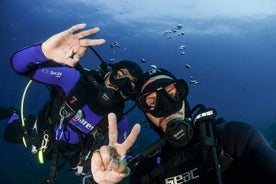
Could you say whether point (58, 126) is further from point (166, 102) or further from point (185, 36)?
point (185, 36)

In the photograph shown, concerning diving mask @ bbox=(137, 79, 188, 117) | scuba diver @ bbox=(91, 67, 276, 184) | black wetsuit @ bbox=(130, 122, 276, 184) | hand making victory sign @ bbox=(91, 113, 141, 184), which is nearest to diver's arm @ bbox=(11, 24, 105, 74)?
diving mask @ bbox=(137, 79, 188, 117)

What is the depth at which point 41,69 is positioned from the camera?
5.45 meters

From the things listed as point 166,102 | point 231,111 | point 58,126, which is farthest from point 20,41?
point 231,111

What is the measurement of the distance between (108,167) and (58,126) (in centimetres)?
326

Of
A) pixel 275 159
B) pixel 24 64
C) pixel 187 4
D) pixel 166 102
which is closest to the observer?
pixel 275 159

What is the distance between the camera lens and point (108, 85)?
5.48 m

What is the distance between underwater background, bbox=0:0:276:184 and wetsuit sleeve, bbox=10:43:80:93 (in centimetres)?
1178

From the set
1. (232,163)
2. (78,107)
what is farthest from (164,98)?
(78,107)

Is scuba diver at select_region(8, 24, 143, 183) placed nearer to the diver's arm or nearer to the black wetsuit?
the diver's arm

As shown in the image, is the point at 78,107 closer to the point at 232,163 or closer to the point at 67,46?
the point at 67,46

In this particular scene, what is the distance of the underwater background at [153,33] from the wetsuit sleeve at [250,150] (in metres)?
A: 14.8

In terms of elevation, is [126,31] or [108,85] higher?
[108,85]

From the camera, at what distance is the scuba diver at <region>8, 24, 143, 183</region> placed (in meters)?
5.34

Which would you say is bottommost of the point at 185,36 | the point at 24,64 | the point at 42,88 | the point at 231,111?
the point at 231,111
